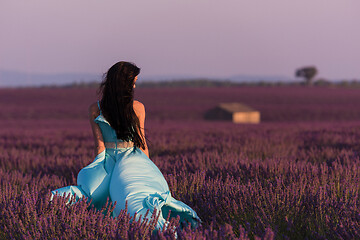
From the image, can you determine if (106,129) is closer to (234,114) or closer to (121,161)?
(121,161)

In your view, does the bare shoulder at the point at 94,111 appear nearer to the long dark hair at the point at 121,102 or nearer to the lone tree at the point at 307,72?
the long dark hair at the point at 121,102

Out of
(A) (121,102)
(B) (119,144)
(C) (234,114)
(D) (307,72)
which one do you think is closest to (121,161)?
(B) (119,144)

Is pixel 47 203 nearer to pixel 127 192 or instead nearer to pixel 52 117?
pixel 127 192

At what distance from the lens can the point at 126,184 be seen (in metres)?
2.71

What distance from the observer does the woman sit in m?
2.70

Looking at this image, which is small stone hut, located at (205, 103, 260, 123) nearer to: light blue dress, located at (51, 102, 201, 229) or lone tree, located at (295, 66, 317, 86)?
light blue dress, located at (51, 102, 201, 229)

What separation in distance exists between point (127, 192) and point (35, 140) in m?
6.43

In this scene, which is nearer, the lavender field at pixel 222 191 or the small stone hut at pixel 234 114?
the lavender field at pixel 222 191

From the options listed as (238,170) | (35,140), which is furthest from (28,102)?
(238,170)

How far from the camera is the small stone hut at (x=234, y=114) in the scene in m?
21.0

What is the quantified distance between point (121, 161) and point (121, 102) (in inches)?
16.1

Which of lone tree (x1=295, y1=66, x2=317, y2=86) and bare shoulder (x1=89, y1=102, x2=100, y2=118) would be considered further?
lone tree (x1=295, y1=66, x2=317, y2=86)

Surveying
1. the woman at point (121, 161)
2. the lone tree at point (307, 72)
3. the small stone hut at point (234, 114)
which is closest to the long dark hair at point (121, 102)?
the woman at point (121, 161)

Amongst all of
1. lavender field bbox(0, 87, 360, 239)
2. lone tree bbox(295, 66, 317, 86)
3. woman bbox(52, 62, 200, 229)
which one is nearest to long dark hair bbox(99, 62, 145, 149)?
woman bbox(52, 62, 200, 229)
